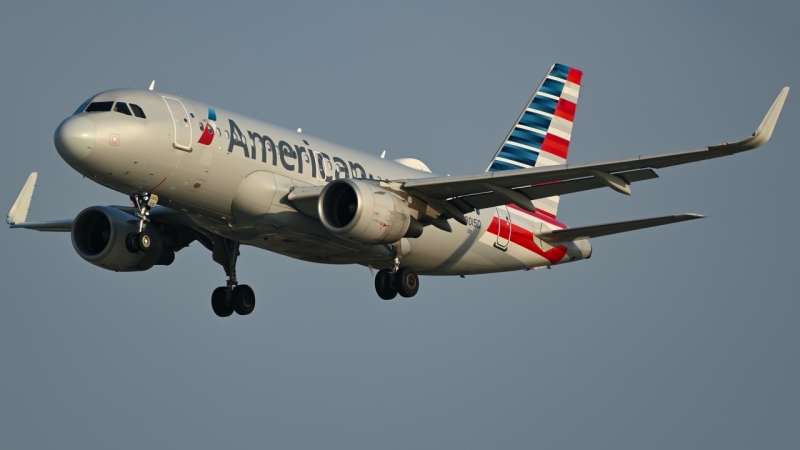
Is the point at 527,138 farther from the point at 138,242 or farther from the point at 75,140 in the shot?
the point at 75,140

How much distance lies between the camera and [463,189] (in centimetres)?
3906

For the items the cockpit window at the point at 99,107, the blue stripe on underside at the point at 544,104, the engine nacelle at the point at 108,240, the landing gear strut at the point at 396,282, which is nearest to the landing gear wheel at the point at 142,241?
the cockpit window at the point at 99,107

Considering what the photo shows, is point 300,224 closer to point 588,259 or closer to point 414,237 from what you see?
point 414,237

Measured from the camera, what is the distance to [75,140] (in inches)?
1359

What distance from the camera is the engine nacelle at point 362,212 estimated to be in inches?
1470

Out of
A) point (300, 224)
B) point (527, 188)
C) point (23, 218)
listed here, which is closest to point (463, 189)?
point (527, 188)

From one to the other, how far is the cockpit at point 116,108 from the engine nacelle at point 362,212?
5.83 meters

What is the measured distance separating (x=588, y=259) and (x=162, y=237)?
51.0ft

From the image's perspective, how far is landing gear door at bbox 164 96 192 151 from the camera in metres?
36.1

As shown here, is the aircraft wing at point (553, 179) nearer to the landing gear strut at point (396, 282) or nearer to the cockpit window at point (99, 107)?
the landing gear strut at point (396, 282)

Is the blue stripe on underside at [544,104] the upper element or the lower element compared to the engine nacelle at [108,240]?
upper

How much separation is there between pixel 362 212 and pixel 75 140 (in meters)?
8.34

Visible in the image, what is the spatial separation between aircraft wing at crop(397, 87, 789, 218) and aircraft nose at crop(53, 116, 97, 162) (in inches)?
383

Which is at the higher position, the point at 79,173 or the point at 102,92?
the point at 102,92
